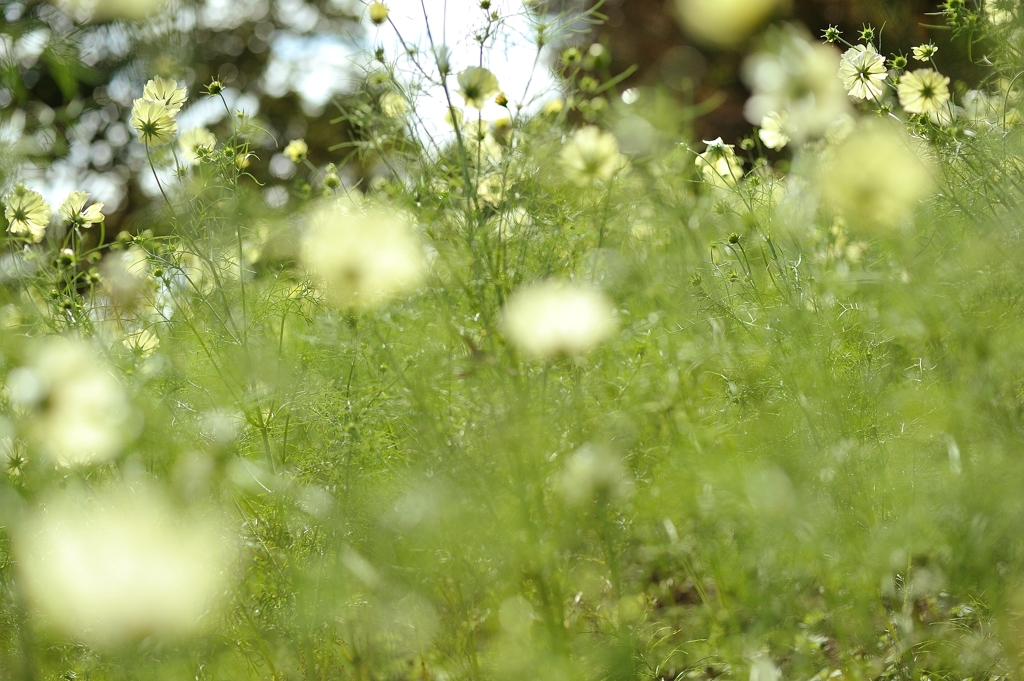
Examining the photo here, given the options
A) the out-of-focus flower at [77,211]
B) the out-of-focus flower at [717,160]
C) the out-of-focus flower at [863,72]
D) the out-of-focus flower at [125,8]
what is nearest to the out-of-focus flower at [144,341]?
the out-of-focus flower at [77,211]

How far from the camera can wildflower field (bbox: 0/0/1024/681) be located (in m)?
1.22

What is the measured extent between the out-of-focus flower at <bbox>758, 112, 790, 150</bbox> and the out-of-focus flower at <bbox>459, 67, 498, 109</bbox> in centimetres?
46

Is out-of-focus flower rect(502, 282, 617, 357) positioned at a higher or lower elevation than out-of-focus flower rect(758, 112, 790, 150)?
lower

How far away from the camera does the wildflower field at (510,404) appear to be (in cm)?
122

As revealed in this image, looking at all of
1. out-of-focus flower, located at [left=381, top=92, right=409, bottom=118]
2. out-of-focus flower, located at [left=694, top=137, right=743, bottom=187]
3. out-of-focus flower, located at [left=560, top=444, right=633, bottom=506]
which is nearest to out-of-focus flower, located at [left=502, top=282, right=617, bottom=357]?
out-of-focus flower, located at [left=560, top=444, right=633, bottom=506]

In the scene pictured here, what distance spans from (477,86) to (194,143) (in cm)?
54

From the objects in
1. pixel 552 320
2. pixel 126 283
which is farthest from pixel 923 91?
pixel 126 283

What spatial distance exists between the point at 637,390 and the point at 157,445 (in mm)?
842

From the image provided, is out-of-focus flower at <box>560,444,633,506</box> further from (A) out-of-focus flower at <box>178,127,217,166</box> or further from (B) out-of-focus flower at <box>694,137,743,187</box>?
(A) out-of-focus flower at <box>178,127,217,166</box>

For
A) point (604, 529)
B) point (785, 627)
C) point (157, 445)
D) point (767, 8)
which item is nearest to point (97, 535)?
point (157, 445)

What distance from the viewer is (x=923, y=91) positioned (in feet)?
4.51

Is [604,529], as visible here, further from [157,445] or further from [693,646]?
[157,445]

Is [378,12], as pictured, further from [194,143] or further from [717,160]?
[717,160]

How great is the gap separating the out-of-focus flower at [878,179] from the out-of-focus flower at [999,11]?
0.66 ft
